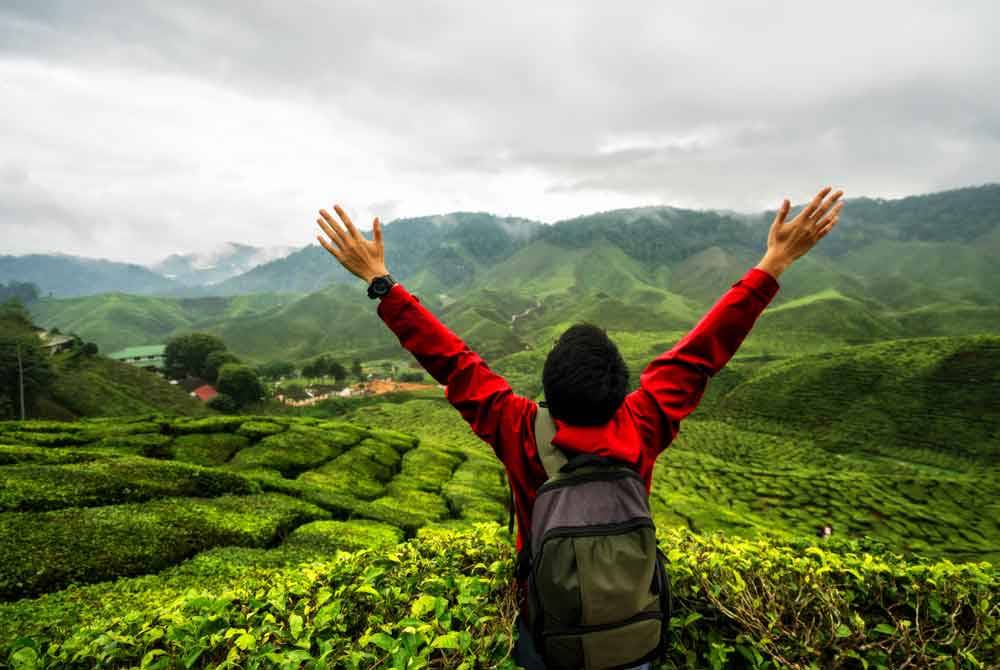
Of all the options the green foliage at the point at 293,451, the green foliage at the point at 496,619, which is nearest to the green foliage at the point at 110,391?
the green foliage at the point at 293,451

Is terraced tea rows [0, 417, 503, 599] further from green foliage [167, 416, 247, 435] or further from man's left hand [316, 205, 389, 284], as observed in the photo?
man's left hand [316, 205, 389, 284]

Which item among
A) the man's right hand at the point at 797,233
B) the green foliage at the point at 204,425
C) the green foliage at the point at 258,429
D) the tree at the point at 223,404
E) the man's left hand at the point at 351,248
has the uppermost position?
the man's left hand at the point at 351,248

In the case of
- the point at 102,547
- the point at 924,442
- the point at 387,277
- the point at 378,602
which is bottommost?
the point at 924,442

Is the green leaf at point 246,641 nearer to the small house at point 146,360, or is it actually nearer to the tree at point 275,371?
the small house at point 146,360

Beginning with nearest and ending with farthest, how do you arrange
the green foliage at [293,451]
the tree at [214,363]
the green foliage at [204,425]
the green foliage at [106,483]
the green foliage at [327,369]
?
the green foliage at [106,483] < the green foliage at [293,451] < the green foliage at [204,425] < the tree at [214,363] < the green foliage at [327,369]

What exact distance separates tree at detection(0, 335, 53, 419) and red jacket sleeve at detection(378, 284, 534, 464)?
6635cm

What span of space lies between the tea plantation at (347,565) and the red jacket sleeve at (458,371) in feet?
3.89

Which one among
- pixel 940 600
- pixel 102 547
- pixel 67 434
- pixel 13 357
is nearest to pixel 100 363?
pixel 13 357

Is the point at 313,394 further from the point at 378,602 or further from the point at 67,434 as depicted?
the point at 378,602

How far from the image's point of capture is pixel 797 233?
3264 mm

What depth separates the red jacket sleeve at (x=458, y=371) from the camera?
2.76m

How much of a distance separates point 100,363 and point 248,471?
67851 millimetres

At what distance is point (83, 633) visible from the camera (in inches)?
123

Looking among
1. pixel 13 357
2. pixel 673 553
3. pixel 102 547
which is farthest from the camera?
pixel 13 357
